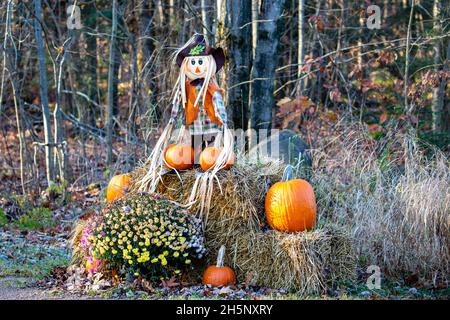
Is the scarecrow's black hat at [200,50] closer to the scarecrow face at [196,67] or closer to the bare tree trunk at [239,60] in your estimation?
the scarecrow face at [196,67]

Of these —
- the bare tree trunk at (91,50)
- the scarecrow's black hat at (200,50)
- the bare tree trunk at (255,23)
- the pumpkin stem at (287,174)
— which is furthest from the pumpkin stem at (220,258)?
the bare tree trunk at (91,50)

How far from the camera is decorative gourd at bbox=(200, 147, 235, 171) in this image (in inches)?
234

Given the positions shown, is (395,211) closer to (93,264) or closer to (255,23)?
(93,264)

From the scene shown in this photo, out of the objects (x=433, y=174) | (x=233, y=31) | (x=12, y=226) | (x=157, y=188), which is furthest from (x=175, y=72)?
(x=433, y=174)

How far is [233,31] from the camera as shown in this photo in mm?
8680

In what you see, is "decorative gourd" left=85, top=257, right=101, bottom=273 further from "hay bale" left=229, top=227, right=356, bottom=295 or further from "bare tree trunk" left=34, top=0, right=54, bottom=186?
"bare tree trunk" left=34, top=0, right=54, bottom=186

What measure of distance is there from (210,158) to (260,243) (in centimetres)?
90

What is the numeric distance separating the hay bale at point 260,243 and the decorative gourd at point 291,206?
0.11m

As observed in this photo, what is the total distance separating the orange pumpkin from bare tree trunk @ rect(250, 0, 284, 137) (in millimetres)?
2813

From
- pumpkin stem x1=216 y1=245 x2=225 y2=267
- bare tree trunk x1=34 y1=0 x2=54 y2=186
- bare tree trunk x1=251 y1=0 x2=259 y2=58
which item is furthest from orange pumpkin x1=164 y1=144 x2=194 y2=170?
bare tree trunk x1=34 y1=0 x2=54 y2=186

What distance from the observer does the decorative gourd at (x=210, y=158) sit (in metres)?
5.95

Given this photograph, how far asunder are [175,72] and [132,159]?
1.63 meters

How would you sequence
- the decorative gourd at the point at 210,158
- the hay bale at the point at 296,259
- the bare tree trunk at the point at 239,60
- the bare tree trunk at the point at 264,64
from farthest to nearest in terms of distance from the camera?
the bare tree trunk at the point at 264,64, the bare tree trunk at the point at 239,60, the decorative gourd at the point at 210,158, the hay bale at the point at 296,259

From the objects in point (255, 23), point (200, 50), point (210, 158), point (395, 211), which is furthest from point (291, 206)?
point (255, 23)
